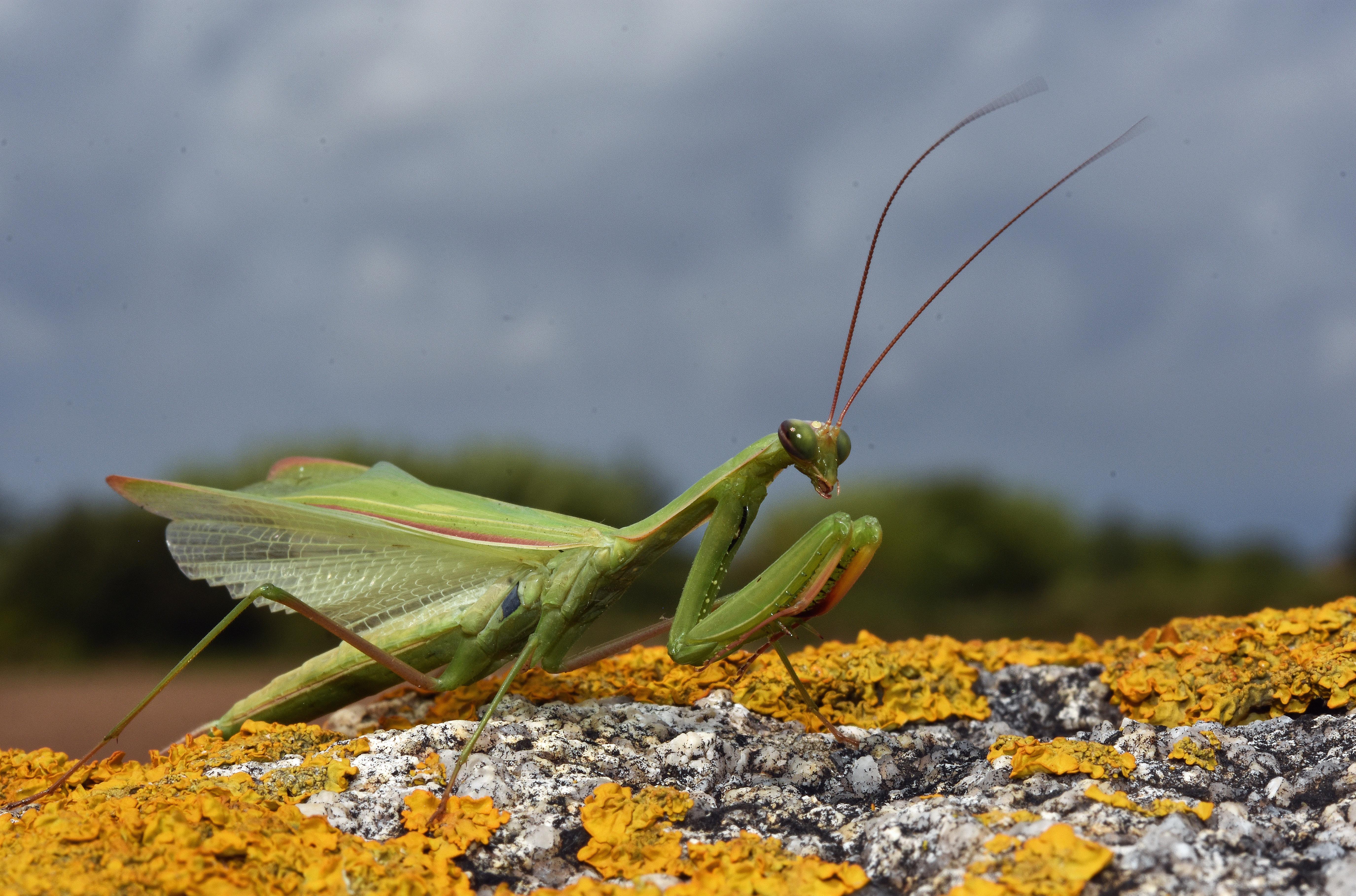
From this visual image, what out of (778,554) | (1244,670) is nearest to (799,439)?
(1244,670)

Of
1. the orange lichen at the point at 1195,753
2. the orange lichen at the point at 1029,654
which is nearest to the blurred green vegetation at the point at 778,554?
the orange lichen at the point at 1029,654

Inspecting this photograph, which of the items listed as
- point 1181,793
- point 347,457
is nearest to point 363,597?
point 1181,793

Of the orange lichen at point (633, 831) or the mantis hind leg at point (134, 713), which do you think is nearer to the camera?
the orange lichen at point (633, 831)

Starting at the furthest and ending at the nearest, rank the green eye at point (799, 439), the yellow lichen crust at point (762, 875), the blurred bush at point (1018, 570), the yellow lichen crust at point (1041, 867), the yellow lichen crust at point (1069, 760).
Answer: the blurred bush at point (1018, 570)
the green eye at point (799, 439)
the yellow lichen crust at point (1069, 760)
the yellow lichen crust at point (762, 875)
the yellow lichen crust at point (1041, 867)

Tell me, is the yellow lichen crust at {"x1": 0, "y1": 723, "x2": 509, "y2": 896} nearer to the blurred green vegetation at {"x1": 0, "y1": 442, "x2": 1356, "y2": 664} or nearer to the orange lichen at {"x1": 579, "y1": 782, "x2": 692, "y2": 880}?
the orange lichen at {"x1": 579, "y1": 782, "x2": 692, "y2": 880}

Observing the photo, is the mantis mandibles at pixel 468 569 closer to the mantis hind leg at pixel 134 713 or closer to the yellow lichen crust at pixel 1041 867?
the mantis hind leg at pixel 134 713

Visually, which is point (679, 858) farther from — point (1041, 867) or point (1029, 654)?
point (1029, 654)
